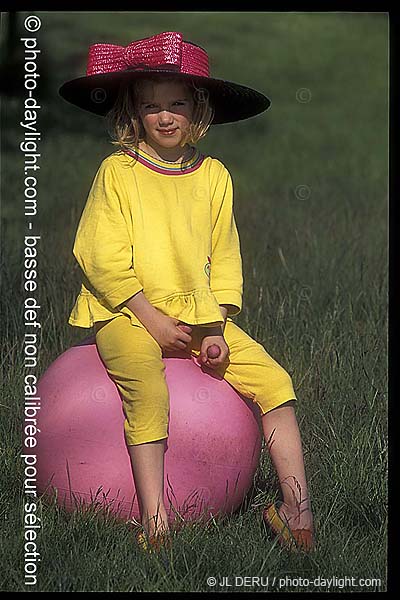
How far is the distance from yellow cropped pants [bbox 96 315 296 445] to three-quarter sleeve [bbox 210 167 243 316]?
0.14 meters

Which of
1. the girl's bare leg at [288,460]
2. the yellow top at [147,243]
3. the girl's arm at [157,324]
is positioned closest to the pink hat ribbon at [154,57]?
the yellow top at [147,243]

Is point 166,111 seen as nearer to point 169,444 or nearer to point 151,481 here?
point 169,444

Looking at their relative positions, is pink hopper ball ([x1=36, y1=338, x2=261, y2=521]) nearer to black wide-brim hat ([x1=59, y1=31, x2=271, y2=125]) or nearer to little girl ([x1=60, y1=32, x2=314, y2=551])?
little girl ([x1=60, y1=32, x2=314, y2=551])

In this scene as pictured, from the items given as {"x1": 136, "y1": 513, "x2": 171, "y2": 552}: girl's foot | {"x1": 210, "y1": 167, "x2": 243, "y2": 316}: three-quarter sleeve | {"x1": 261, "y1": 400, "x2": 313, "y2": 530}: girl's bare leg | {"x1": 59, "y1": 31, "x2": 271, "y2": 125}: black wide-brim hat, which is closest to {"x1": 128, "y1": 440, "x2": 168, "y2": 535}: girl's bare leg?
{"x1": 136, "y1": 513, "x2": 171, "y2": 552}: girl's foot

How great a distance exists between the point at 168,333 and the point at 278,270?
2821 mm

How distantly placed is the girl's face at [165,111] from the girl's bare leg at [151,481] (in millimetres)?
1165

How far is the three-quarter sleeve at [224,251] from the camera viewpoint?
4.31 meters

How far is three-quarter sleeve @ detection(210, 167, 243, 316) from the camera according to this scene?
14.1 ft

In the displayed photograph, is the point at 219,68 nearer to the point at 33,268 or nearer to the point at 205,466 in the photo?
the point at 33,268

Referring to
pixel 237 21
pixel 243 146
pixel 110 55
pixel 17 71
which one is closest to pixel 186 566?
pixel 110 55

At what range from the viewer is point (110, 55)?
4.26 meters

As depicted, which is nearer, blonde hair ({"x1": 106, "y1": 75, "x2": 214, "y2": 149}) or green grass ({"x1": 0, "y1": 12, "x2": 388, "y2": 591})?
green grass ({"x1": 0, "y1": 12, "x2": 388, "y2": 591})

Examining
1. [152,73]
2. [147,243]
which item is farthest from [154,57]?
[147,243]

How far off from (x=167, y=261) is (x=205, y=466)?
0.78 meters
